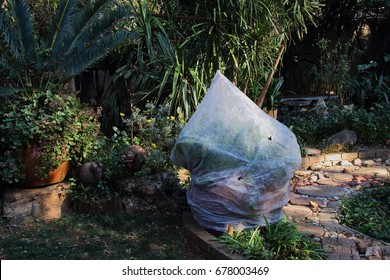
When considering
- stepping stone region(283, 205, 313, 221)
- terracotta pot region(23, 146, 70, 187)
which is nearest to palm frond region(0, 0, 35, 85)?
terracotta pot region(23, 146, 70, 187)

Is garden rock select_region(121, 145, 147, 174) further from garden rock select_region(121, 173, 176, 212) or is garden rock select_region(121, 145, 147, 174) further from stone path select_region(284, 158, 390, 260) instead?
stone path select_region(284, 158, 390, 260)

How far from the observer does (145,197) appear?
474 cm

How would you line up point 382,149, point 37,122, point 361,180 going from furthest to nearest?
point 382,149 → point 361,180 → point 37,122

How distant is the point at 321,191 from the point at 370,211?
0.68 metres

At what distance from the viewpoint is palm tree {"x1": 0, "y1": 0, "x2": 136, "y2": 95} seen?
16.2 ft

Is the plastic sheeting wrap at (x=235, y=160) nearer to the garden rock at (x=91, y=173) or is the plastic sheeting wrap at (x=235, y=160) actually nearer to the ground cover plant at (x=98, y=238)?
the ground cover plant at (x=98, y=238)

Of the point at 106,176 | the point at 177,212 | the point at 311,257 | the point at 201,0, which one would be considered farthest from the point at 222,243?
the point at 201,0

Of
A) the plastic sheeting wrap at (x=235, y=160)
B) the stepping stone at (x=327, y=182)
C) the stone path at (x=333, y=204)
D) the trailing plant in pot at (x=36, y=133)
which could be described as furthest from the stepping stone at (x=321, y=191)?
the trailing plant in pot at (x=36, y=133)

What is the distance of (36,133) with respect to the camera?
4527 millimetres

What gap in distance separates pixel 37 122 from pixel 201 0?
95.6 inches

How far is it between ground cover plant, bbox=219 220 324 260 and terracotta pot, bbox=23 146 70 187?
1910 millimetres

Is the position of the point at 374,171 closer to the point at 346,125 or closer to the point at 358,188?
the point at 358,188

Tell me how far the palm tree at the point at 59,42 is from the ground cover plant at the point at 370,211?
2.80m

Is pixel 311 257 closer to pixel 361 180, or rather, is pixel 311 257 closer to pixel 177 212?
pixel 177 212
